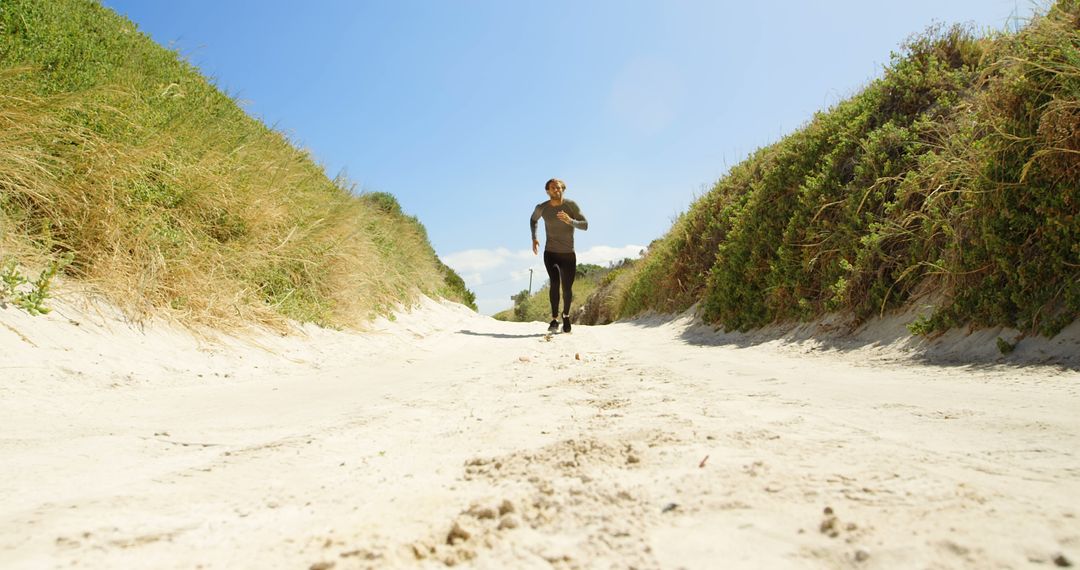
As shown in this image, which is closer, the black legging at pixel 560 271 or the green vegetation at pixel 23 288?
the green vegetation at pixel 23 288

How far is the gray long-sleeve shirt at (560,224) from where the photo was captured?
959 cm

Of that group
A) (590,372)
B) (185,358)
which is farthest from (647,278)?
(185,358)

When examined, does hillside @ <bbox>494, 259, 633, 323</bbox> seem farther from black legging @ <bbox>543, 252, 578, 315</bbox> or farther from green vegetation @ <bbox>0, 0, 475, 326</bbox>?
green vegetation @ <bbox>0, 0, 475, 326</bbox>

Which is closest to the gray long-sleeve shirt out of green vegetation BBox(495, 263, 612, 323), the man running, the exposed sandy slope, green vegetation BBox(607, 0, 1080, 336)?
the man running

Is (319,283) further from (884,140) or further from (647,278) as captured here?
(647,278)

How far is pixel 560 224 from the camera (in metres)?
9.58

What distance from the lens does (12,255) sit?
373 centimetres

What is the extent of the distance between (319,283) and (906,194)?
6579mm

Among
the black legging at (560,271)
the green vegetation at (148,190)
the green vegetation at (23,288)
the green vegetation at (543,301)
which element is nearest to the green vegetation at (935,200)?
the black legging at (560,271)

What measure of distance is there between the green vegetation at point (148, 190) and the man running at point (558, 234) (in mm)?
3074

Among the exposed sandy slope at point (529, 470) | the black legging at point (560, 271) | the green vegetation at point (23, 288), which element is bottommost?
the exposed sandy slope at point (529, 470)

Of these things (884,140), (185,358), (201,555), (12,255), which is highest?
(884,140)

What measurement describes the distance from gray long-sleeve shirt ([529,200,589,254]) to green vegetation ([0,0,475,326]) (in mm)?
3155

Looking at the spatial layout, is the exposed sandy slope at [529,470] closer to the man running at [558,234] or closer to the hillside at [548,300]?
the man running at [558,234]
